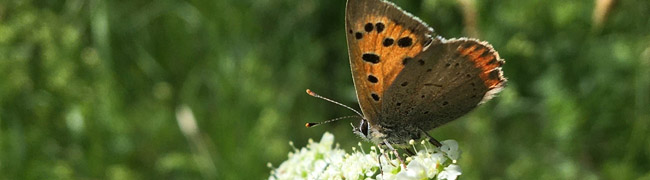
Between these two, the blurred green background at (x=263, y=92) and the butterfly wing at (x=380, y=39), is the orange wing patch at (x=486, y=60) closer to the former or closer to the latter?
the butterfly wing at (x=380, y=39)

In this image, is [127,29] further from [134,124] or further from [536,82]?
[536,82]

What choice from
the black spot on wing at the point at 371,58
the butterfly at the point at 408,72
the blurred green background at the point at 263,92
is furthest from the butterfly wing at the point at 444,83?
the blurred green background at the point at 263,92

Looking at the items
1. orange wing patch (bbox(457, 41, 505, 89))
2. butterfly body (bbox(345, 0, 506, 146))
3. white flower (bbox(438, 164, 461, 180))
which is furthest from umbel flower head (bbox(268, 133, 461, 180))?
orange wing patch (bbox(457, 41, 505, 89))

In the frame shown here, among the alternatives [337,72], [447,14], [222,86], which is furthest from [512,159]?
[222,86]

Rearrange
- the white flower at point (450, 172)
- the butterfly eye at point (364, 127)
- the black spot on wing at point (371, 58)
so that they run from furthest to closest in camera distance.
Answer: the butterfly eye at point (364, 127)
the black spot on wing at point (371, 58)
the white flower at point (450, 172)

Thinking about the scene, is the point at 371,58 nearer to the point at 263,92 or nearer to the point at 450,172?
the point at 450,172

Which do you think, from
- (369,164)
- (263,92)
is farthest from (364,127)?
(263,92)
